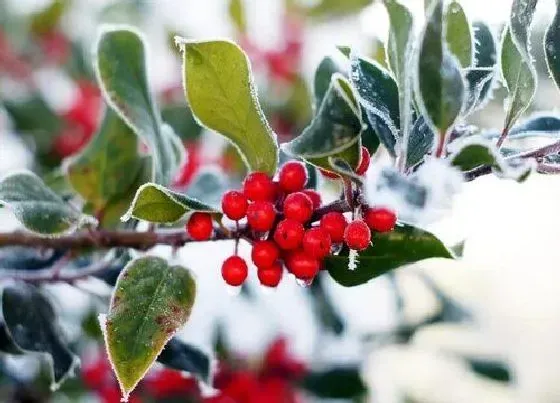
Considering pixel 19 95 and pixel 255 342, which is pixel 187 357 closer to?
pixel 255 342

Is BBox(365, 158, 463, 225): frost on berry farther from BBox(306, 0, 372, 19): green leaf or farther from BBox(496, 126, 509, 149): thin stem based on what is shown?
BBox(306, 0, 372, 19): green leaf

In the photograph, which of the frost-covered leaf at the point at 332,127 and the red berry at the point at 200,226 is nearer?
the frost-covered leaf at the point at 332,127

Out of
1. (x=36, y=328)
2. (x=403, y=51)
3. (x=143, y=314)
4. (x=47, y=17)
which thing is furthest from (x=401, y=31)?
(x=47, y=17)

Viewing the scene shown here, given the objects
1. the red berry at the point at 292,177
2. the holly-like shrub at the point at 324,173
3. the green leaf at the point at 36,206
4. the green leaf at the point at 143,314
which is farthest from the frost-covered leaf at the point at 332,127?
the green leaf at the point at 36,206

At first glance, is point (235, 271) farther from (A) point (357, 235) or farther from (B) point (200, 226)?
(A) point (357, 235)

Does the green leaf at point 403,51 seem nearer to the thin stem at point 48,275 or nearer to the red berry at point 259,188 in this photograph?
the red berry at point 259,188

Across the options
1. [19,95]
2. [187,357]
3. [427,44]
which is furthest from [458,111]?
[19,95]

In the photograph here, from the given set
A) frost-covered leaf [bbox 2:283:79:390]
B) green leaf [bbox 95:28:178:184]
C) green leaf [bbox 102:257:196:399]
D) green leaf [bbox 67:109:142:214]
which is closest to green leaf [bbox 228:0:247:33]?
green leaf [bbox 67:109:142:214]
